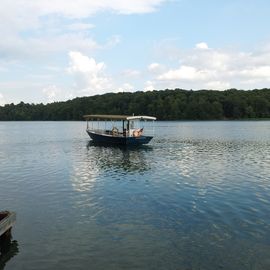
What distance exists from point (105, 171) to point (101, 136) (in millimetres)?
35373

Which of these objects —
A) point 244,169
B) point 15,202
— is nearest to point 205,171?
point 244,169

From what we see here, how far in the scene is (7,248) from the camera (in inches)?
695

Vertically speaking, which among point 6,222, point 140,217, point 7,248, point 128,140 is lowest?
point 7,248

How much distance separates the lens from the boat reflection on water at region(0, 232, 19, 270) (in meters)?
16.6

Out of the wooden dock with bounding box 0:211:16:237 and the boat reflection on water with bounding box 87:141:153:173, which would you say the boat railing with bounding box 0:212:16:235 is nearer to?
the wooden dock with bounding box 0:211:16:237

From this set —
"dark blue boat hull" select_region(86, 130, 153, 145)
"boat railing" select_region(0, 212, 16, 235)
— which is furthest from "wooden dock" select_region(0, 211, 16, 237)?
"dark blue boat hull" select_region(86, 130, 153, 145)

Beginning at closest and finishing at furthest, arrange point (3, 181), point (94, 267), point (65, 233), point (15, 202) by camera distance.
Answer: point (94, 267) → point (65, 233) → point (15, 202) → point (3, 181)

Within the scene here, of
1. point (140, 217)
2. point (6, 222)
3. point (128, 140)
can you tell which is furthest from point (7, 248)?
point (128, 140)

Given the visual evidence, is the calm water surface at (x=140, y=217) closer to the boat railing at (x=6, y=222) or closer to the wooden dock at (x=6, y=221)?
the wooden dock at (x=6, y=221)

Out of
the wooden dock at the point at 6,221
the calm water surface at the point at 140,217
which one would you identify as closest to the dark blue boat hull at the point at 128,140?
the calm water surface at the point at 140,217

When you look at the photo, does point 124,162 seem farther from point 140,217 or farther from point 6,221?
point 6,221

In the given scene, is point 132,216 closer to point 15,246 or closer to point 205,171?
point 15,246

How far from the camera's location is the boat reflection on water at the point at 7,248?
16578mm

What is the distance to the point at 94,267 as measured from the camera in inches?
611
